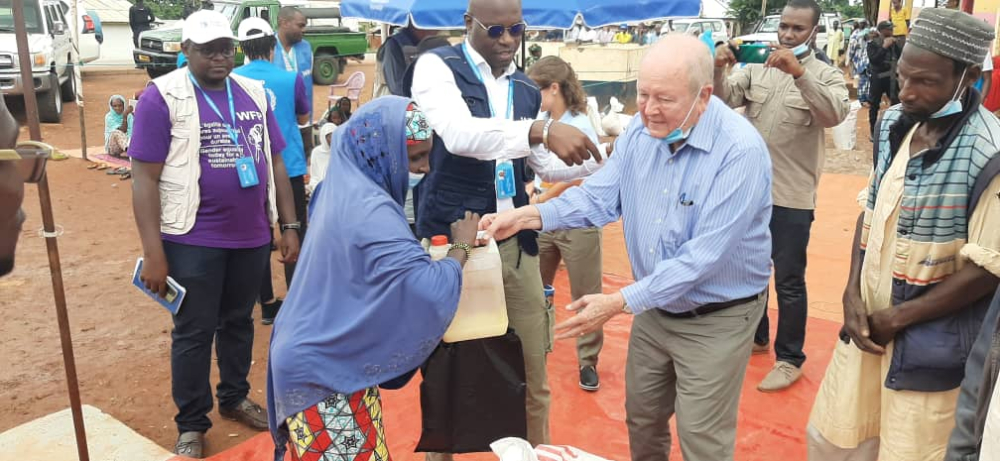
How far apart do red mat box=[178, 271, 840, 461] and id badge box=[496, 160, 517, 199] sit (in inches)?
55.0

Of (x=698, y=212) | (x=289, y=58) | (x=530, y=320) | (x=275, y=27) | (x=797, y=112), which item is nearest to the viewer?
(x=698, y=212)

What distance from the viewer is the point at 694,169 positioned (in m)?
2.58

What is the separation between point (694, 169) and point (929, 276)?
0.82m

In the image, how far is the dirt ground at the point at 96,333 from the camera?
4.30m

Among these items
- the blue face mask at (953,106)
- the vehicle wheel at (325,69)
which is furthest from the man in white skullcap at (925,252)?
the vehicle wheel at (325,69)

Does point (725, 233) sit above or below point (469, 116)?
below

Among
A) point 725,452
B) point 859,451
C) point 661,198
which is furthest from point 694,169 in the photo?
point 859,451

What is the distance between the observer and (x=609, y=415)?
4.14 m

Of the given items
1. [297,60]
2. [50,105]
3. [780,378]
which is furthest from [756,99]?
[50,105]

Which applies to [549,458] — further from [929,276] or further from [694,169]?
[929,276]

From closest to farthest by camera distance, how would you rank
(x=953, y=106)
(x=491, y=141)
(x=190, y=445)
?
(x=953, y=106)
(x=491, y=141)
(x=190, y=445)

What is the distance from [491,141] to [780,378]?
254 centimetres

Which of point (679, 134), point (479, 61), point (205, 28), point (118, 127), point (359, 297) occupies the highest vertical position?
point (205, 28)

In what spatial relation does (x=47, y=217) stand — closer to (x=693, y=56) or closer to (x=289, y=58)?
(x=693, y=56)
